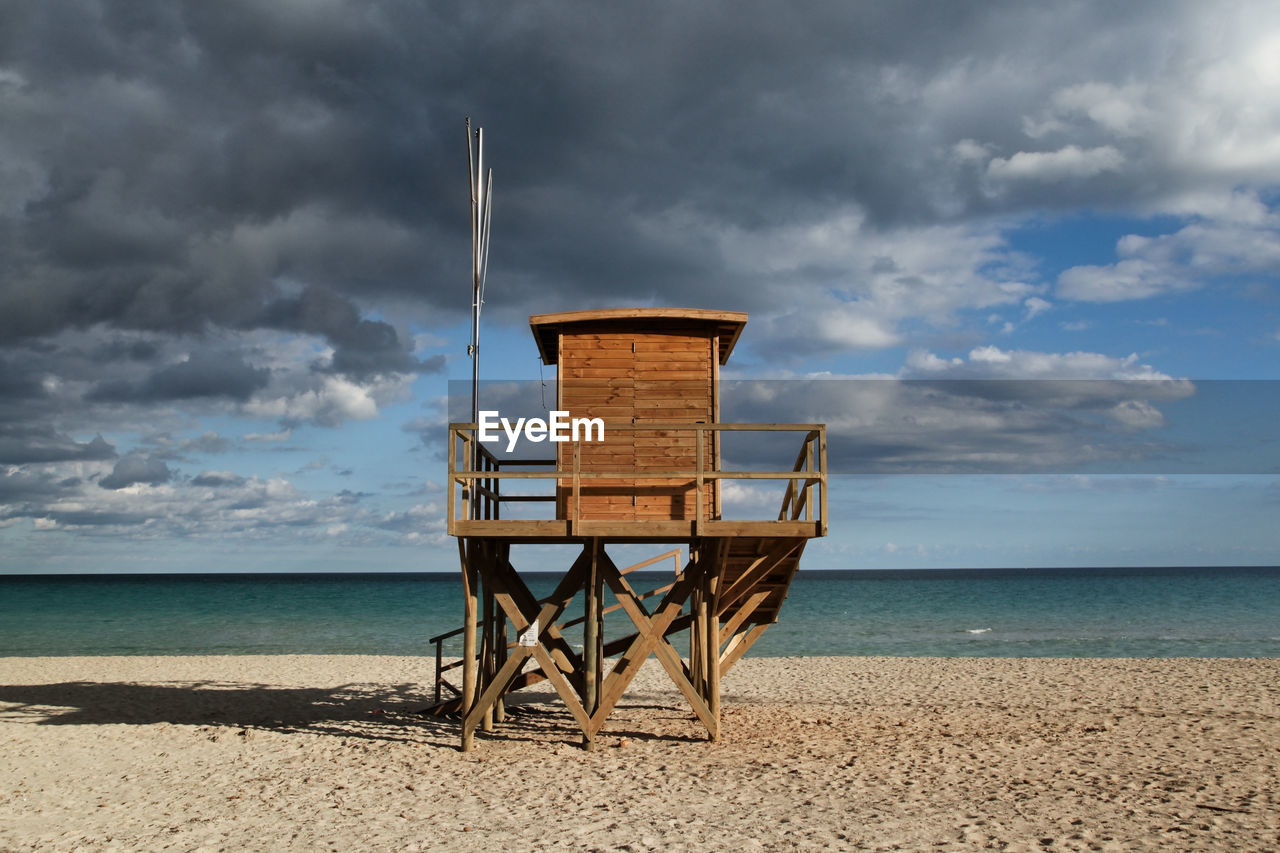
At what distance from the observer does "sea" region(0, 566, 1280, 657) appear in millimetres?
35125

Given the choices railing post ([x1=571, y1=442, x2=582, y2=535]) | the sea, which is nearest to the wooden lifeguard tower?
railing post ([x1=571, y1=442, x2=582, y2=535])

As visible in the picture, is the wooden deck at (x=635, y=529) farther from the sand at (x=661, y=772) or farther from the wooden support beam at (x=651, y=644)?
the sand at (x=661, y=772)

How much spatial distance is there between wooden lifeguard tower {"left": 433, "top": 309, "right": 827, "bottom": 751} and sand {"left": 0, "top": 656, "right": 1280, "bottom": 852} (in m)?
1.07

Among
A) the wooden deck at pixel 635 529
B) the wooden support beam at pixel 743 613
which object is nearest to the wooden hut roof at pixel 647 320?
the wooden deck at pixel 635 529

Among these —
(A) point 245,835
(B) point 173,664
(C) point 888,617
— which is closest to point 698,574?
(A) point 245,835

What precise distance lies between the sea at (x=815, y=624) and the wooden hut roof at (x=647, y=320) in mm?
21054

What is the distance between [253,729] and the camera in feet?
47.3

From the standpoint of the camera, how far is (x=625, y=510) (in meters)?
12.8

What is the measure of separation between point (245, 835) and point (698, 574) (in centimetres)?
614

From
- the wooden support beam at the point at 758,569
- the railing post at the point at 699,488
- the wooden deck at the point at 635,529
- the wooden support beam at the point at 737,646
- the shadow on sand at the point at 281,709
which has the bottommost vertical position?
the shadow on sand at the point at 281,709

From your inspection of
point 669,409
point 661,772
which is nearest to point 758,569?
point 669,409

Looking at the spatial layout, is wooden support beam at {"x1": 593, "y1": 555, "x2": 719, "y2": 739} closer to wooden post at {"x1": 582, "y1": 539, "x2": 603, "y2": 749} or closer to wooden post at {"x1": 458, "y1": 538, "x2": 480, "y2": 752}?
wooden post at {"x1": 582, "y1": 539, "x2": 603, "y2": 749}

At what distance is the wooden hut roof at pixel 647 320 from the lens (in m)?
12.8

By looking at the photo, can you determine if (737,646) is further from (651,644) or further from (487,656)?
(487,656)
